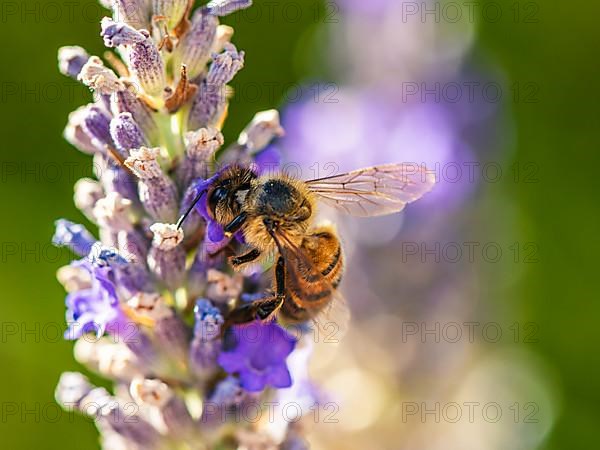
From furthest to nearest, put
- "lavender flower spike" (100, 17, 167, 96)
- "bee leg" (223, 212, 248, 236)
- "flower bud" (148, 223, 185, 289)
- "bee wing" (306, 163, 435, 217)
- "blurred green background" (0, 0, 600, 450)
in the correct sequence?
"blurred green background" (0, 0, 600, 450) → "bee wing" (306, 163, 435, 217) → "bee leg" (223, 212, 248, 236) → "flower bud" (148, 223, 185, 289) → "lavender flower spike" (100, 17, 167, 96)

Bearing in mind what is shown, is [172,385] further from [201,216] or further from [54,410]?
[54,410]

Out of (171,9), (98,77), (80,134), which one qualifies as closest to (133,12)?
(171,9)

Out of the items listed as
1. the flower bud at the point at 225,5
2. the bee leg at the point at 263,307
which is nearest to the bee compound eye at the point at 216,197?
the bee leg at the point at 263,307

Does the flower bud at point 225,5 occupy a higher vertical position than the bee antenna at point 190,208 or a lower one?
higher

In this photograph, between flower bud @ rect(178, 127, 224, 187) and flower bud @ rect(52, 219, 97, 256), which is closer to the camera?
flower bud @ rect(178, 127, 224, 187)

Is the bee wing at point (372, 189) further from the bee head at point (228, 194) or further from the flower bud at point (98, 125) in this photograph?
the flower bud at point (98, 125)

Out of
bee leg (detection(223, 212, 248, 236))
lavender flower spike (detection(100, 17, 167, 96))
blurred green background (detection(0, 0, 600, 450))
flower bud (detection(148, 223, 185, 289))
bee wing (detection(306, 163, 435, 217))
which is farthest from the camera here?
blurred green background (detection(0, 0, 600, 450))

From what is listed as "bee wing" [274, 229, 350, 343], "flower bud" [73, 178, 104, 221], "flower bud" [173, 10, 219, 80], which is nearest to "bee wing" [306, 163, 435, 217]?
"bee wing" [274, 229, 350, 343]

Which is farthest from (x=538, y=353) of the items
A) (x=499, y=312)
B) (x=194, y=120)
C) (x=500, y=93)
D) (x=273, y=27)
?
(x=194, y=120)

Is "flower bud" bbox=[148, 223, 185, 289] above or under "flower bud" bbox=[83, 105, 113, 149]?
under

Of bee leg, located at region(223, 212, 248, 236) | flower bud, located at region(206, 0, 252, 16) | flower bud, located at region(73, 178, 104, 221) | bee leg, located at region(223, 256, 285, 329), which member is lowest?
bee leg, located at region(223, 256, 285, 329)

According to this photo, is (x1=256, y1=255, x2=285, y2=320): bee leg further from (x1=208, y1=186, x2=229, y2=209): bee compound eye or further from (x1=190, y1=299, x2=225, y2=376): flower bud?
(x1=208, y1=186, x2=229, y2=209): bee compound eye
